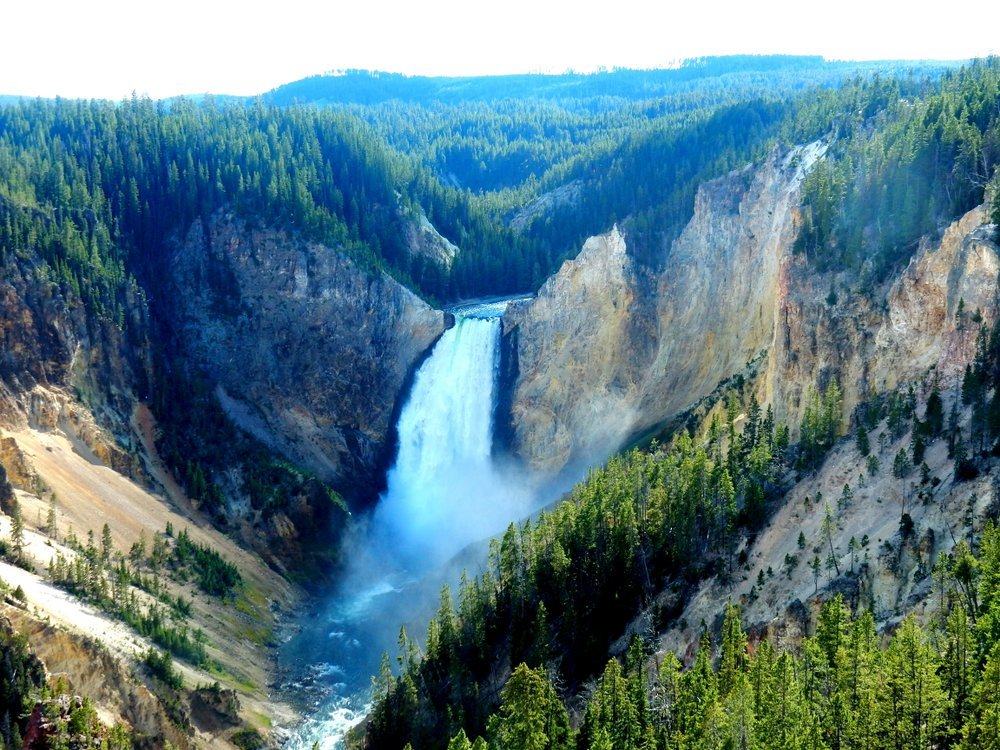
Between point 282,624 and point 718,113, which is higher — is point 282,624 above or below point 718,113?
below

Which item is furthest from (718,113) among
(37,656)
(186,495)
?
(37,656)

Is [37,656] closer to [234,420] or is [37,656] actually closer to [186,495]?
[186,495]

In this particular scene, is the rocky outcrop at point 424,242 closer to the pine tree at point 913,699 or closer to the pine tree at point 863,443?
the pine tree at point 863,443

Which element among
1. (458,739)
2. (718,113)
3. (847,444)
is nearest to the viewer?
(458,739)

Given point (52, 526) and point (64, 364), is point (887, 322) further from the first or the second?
point (64, 364)

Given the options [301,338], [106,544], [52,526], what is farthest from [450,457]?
[52,526]

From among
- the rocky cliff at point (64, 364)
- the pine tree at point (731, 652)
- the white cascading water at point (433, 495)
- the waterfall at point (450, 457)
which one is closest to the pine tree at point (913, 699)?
the pine tree at point (731, 652)
